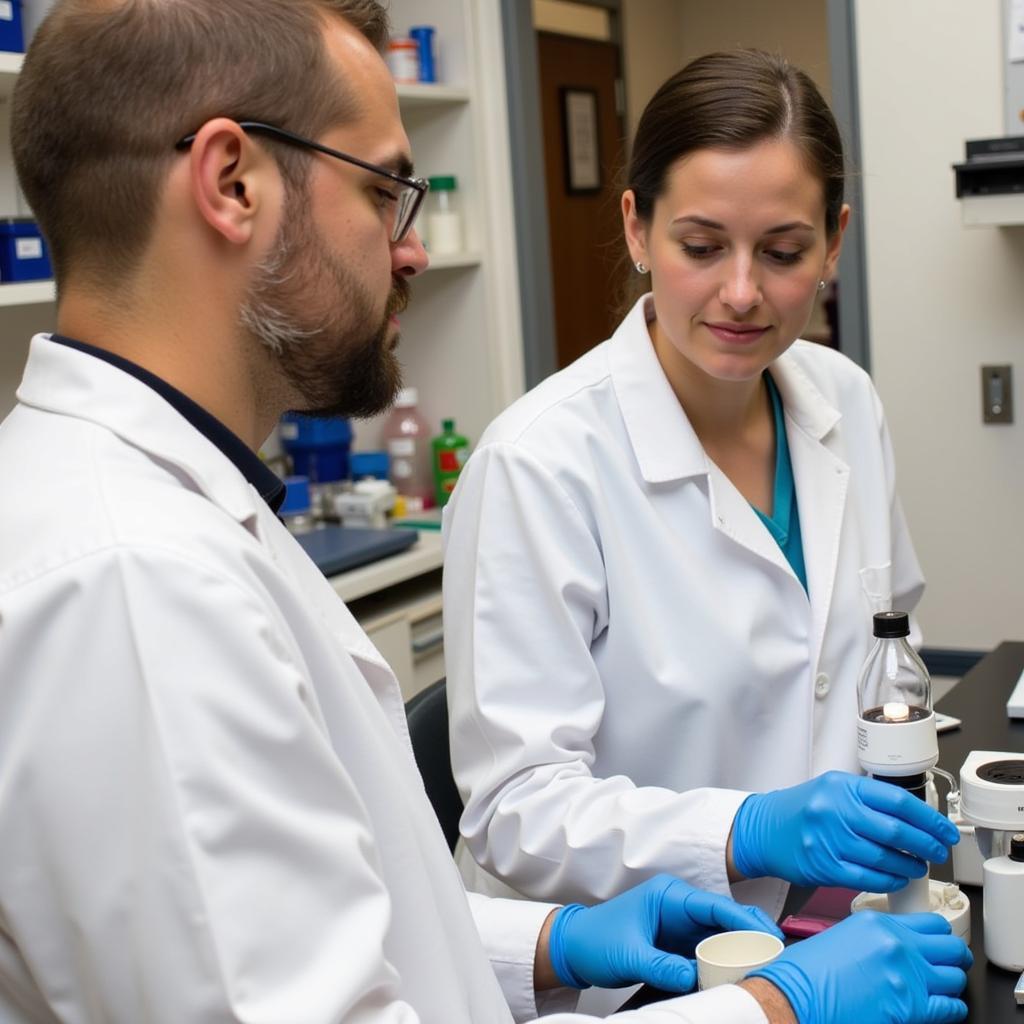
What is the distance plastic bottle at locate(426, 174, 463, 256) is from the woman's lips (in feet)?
5.37

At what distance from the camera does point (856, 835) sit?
1.02m

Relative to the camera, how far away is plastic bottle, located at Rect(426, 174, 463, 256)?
2.96 m

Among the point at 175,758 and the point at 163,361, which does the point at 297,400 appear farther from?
the point at 175,758

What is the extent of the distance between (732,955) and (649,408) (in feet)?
2.12

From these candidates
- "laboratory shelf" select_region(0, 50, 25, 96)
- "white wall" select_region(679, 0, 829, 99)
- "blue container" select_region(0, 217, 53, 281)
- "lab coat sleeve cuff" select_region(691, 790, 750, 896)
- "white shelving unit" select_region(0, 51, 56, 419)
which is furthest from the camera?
"white wall" select_region(679, 0, 829, 99)

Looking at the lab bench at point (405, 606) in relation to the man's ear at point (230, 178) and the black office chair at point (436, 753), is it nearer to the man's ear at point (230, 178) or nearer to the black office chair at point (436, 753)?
the black office chair at point (436, 753)

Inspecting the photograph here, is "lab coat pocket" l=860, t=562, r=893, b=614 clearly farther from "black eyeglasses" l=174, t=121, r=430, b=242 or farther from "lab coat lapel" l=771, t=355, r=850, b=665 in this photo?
"black eyeglasses" l=174, t=121, r=430, b=242

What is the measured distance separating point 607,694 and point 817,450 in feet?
1.43

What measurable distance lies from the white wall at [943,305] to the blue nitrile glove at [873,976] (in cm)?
174

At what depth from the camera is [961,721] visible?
1.47m

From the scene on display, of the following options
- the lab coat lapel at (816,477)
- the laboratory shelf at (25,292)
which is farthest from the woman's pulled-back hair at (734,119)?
the laboratory shelf at (25,292)

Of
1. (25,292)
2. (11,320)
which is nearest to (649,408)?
(25,292)

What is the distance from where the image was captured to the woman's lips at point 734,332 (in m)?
1.39

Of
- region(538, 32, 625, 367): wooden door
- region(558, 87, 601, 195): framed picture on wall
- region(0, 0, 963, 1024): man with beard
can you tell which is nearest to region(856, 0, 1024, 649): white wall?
region(538, 32, 625, 367): wooden door
